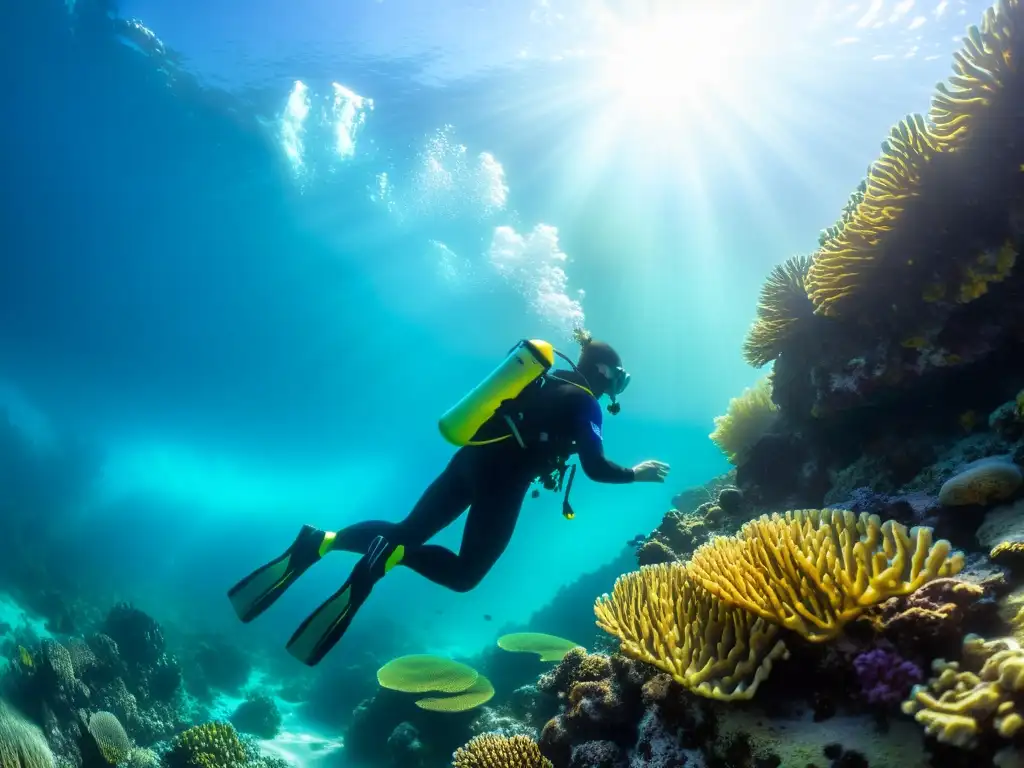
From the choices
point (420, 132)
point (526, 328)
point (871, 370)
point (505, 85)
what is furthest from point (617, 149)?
point (871, 370)

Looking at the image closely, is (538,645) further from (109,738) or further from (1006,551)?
(1006,551)

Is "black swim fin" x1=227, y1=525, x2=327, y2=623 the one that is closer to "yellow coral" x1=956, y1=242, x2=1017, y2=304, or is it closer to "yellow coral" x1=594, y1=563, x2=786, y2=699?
"yellow coral" x1=594, y1=563, x2=786, y2=699

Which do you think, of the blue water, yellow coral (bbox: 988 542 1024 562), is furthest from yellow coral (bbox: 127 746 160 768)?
the blue water

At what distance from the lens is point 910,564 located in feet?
8.93

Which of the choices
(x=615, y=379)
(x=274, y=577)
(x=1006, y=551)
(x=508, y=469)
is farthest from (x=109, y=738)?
(x=1006, y=551)

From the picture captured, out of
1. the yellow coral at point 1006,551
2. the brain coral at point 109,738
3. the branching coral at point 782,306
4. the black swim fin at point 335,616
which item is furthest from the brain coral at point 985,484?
the brain coral at point 109,738

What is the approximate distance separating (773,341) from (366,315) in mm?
26551

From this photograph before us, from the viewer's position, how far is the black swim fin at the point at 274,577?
5.66 m

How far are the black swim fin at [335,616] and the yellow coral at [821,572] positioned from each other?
10.5 ft

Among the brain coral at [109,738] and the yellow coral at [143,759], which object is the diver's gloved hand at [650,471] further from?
the brain coral at [109,738]

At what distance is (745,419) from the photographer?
9.05m

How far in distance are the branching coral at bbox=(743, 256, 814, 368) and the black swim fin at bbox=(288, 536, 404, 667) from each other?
5.57m

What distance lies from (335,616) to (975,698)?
4524 millimetres

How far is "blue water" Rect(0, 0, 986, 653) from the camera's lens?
18.5 meters
